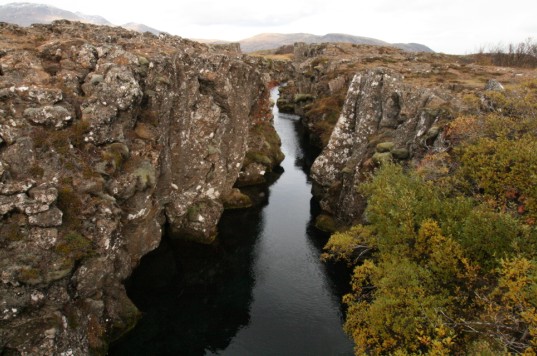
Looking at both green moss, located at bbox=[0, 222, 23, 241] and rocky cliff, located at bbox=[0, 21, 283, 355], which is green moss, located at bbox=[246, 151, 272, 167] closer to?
rocky cliff, located at bbox=[0, 21, 283, 355]

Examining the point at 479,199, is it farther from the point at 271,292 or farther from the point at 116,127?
the point at 116,127

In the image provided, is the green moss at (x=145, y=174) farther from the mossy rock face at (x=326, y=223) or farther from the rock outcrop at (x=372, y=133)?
the mossy rock face at (x=326, y=223)

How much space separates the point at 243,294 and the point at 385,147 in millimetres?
23672

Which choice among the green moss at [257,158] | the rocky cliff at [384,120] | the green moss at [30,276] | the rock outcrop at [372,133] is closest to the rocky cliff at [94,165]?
the green moss at [30,276]

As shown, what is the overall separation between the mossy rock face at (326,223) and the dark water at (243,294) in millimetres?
1001

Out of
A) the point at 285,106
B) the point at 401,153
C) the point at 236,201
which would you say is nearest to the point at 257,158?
the point at 236,201

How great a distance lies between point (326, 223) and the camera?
174ft

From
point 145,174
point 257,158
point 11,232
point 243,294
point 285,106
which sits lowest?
point 243,294

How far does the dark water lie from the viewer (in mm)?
32875

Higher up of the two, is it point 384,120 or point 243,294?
point 384,120

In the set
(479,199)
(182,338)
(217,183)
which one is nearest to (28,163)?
(182,338)

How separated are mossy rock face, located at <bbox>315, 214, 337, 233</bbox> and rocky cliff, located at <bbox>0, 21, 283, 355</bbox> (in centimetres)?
1364

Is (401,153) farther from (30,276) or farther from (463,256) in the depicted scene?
(30,276)

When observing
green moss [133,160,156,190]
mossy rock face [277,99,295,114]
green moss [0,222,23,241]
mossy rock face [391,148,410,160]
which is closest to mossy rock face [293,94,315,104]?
mossy rock face [277,99,295,114]
